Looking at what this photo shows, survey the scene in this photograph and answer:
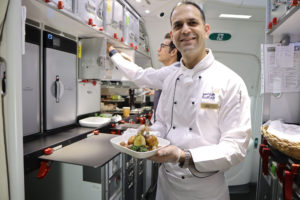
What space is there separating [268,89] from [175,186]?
3.73 feet

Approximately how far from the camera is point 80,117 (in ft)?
8.00

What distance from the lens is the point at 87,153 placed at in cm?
156

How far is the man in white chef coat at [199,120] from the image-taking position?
3.25 feet

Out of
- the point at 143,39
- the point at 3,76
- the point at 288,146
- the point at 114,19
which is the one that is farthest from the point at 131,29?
the point at 288,146

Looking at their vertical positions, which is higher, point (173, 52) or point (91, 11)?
point (91, 11)

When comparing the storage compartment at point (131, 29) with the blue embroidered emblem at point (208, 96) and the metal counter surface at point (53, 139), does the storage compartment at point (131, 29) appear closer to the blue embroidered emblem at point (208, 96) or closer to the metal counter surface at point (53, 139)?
the metal counter surface at point (53, 139)

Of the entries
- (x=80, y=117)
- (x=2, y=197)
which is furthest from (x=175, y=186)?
(x=80, y=117)

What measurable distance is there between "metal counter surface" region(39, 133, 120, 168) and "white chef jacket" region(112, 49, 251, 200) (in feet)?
1.44

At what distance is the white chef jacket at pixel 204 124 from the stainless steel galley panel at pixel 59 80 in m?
1.12

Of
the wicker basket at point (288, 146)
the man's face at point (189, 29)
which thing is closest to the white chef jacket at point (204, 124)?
the man's face at point (189, 29)

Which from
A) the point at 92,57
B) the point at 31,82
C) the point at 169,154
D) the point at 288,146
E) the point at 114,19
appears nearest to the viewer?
the point at 169,154

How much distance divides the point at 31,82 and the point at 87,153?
78cm

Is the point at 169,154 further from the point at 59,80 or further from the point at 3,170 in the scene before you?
the point at 59,80

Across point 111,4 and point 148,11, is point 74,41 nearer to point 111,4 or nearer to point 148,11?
point 111,4
